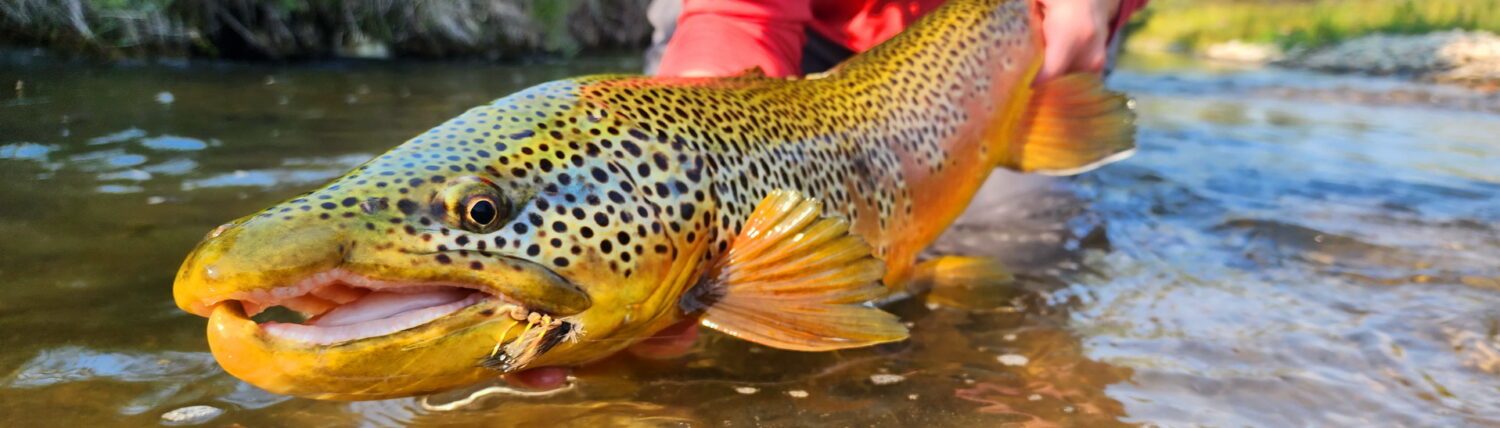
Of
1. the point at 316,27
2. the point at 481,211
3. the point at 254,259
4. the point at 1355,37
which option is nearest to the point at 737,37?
the point at 481,211

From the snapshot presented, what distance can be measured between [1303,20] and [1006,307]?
2695 centimetres

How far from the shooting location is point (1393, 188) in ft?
17.6

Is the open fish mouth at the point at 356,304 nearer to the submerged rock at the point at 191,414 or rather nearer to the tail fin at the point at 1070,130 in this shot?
the submerged rock at the point at 191,414

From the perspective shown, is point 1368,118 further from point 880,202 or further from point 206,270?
point 206,270

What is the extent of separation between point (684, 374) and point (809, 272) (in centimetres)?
62

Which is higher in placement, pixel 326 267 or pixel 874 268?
pixel 326 267

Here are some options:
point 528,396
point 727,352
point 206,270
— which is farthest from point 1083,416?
point 206,270

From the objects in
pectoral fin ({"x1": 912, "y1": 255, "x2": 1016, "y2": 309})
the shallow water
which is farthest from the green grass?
pectoral fin ({"x1": 912, "y1": 255, "x2": 1016, "y2": 309})

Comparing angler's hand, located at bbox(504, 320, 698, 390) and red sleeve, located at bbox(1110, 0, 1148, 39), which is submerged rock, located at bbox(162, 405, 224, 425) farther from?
red sleeve, located at bbox(1110, 0, 1148, 39)

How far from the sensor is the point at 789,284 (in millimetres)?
1990

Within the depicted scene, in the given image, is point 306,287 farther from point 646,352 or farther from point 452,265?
point 646,352

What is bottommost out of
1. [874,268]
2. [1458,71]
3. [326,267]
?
[1458,71]

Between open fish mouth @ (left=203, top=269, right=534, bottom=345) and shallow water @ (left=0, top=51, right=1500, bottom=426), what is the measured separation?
591mm

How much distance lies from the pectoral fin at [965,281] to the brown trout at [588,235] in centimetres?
22
